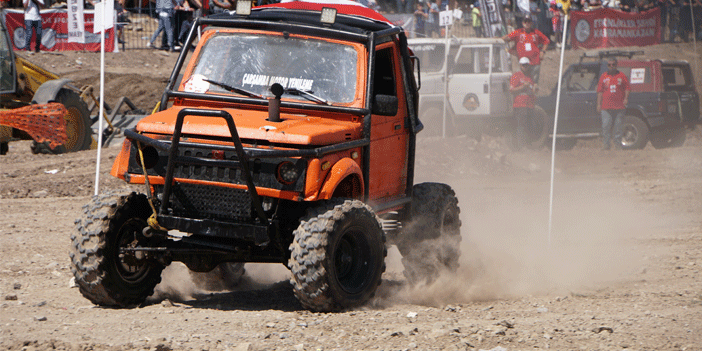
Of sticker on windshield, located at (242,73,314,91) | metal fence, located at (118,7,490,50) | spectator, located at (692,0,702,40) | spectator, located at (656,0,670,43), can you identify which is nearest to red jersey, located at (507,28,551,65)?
metal fence, located at (118,7,490,50)

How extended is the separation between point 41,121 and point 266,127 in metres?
9.60

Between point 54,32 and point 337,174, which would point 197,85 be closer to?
point 337,174

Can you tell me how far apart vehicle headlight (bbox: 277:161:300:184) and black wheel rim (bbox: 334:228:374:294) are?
23.8 inches

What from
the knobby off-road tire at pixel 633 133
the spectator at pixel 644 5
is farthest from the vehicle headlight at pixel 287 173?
the spectator at pixel 644 5

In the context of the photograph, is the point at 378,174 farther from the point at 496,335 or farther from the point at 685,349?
the point at 685,349

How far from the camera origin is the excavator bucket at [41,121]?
13547 mm

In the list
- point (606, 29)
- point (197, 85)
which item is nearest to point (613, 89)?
point (606, 29)

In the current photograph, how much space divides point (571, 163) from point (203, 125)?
1316cm

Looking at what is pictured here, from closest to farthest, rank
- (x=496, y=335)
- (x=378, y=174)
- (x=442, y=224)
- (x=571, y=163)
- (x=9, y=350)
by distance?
(x=9, y=350)
(x=496, y=335)
(x=378, y=174)
(x=442, y=224)
(x=571, y=163)

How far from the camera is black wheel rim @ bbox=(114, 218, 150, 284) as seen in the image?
5953 millimetres

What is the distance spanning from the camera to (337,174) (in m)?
5.74

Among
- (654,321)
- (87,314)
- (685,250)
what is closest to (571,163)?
(685,250)

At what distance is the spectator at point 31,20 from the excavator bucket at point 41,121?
26.7 ft

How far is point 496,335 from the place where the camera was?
17.1 ft
